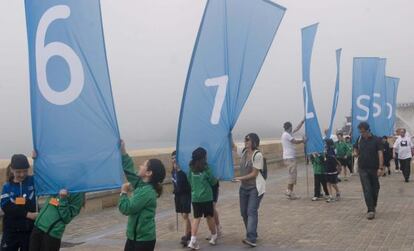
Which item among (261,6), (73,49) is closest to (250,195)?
(261,6)

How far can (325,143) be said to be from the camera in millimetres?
12234

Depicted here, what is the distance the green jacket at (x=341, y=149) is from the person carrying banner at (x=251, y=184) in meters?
9.63

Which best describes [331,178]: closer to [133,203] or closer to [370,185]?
[370,185]

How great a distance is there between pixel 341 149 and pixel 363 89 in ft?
9.71

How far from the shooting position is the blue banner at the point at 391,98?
17320 millimetres

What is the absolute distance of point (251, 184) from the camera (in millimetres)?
7594

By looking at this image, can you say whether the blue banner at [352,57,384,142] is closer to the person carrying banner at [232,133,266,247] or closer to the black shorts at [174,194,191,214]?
the person carrying banner at [232,133,266,247]

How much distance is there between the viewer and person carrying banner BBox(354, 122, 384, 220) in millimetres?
9633

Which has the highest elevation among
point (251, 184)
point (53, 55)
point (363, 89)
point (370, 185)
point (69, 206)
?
point (53, 55)

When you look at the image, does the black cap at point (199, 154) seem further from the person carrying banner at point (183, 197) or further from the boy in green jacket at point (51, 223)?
the boy in green jacket at point (51, 223)

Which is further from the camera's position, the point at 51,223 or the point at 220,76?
the point at 220,76

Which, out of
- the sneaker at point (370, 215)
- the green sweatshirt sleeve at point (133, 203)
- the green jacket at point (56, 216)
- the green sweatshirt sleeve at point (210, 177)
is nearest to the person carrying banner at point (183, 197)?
the green sweatshirt sleeve at point (210, 177)

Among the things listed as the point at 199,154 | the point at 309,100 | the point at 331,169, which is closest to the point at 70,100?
the point at 199,154

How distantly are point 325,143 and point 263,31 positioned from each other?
5.54 meters
